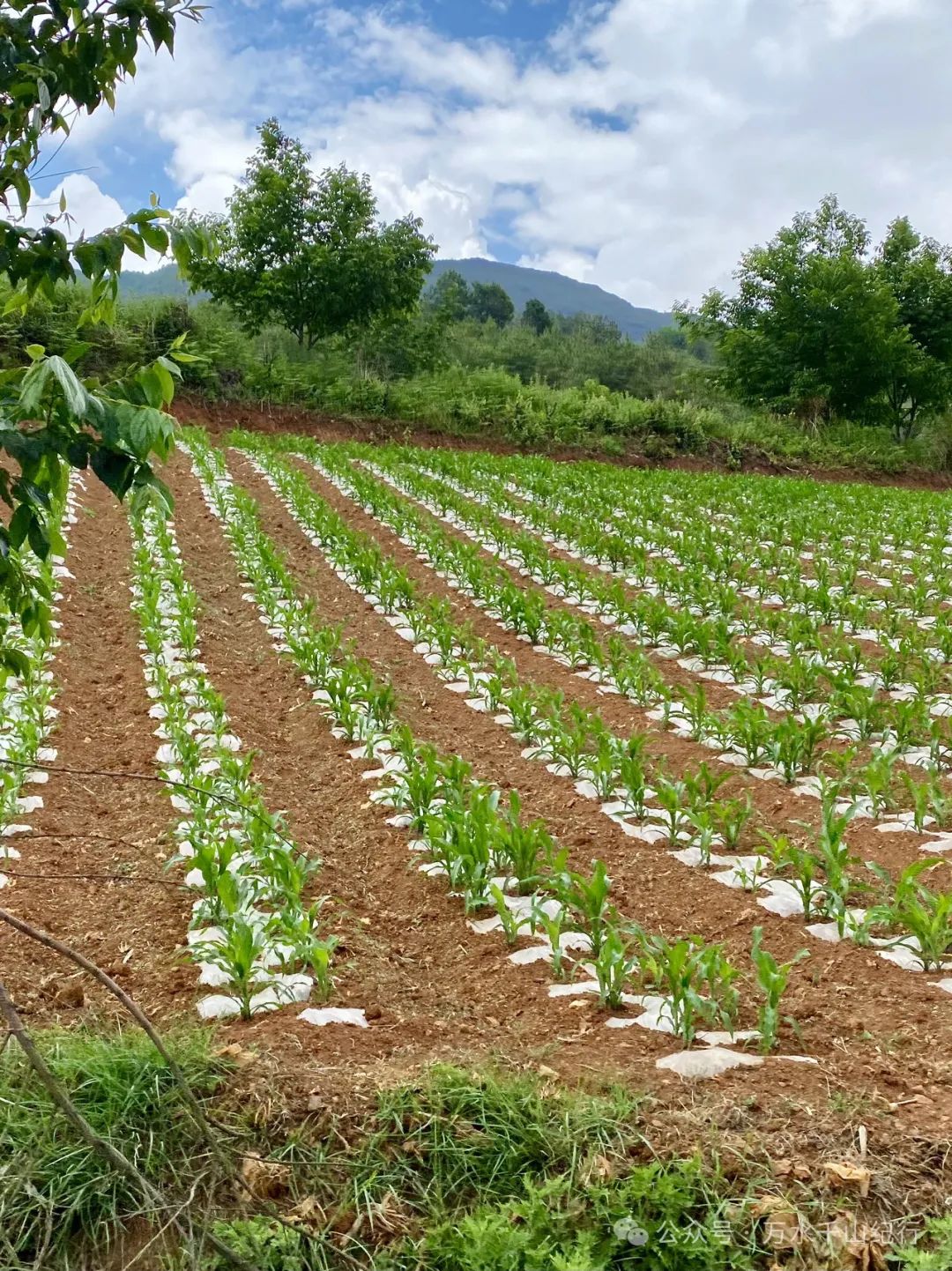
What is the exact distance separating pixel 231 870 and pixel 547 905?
1.32 m

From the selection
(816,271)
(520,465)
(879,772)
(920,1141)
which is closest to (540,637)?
(879,772)

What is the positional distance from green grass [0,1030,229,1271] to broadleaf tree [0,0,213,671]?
1.08 metres

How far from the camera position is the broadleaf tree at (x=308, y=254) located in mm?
26188

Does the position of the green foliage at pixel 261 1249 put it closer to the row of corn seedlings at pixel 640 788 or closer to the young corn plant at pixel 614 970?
the young corn plant at pixel 614 970

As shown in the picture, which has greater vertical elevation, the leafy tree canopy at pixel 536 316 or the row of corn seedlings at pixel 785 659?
the leafy tree canopy at pixel 536 316

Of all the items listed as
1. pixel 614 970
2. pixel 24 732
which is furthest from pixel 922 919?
pixel 24 732

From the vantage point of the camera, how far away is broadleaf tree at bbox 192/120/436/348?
26188 millimetres

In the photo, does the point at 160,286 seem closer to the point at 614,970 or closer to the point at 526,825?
the point at 526,825

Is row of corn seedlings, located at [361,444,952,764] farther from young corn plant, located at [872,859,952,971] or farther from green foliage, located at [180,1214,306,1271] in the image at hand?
green foliage, located at [180,1214,306,1271]

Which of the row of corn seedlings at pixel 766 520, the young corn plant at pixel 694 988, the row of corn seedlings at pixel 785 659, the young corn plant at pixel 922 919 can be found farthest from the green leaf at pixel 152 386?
the row of corn seedlings at pixel 766 520

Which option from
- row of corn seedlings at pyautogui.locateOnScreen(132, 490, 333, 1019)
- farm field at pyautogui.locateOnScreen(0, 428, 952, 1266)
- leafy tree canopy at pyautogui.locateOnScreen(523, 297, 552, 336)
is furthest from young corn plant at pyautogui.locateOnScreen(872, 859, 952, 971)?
leafy tree canopy at pyautogui.locateOnScreen(523, 297, 552, 336)

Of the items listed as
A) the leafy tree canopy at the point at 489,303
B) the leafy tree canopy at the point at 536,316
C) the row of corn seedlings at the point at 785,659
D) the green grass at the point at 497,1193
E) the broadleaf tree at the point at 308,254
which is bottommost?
the green grass at the point at 497,1193

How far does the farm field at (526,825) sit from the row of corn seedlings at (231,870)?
0.07 ft

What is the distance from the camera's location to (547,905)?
374 centimetres
